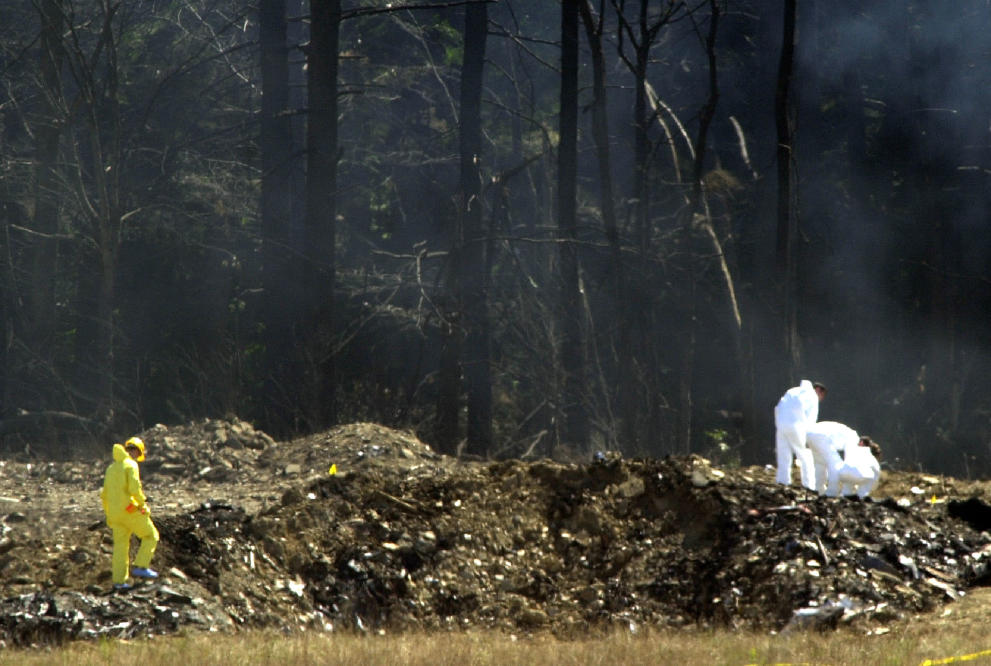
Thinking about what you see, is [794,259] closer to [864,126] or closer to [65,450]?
[864,126]

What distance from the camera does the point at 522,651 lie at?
892 centimetres

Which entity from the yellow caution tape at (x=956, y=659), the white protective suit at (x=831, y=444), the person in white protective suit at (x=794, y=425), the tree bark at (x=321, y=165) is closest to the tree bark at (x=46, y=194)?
the tree bark at (x=321, y=165)

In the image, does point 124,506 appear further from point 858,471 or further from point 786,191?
point 786,191

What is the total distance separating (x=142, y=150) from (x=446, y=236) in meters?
6.30

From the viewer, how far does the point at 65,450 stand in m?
20.5

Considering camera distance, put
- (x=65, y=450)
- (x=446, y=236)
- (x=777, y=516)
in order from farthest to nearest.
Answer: (x=446, y=236) < (x=65, y=450) < (x=777, y=516)

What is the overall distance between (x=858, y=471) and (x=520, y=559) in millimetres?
3584

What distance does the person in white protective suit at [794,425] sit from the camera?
13359mm

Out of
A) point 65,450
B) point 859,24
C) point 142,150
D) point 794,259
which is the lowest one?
point 65,450

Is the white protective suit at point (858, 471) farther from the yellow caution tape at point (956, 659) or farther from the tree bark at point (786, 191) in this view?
the tree bark at point (786, 191)

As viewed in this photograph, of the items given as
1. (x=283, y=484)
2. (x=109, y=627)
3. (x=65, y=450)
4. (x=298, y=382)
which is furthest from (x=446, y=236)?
(x=109, y=627)

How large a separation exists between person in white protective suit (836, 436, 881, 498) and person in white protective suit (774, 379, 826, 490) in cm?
42

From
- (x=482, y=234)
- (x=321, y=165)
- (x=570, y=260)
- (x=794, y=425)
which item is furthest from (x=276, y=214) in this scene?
(x=794, y=425)

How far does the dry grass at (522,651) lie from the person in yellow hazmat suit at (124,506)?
77 centimetres
